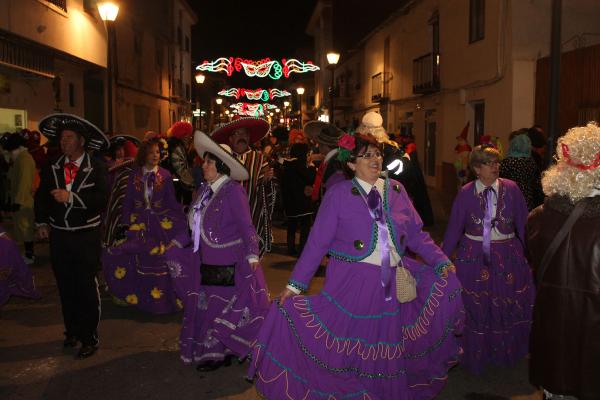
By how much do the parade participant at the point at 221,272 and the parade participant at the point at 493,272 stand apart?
5.68 ft

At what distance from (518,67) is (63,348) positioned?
12471 mm

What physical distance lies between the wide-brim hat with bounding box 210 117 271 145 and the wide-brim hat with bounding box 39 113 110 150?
125cm

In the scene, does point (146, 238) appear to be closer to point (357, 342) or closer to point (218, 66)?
point (357, 342)

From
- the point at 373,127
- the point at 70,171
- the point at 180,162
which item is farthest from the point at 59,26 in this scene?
the point at 373,127

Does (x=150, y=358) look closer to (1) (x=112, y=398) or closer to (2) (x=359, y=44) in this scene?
(1) (x=112, y=398)

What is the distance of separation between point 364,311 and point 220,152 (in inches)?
77.0

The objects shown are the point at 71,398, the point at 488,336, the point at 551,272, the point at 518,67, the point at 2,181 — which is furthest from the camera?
the point at 518,67

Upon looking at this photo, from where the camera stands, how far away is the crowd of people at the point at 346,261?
3.43m

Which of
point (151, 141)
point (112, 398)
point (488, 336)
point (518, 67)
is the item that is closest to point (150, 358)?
point (112, 398)

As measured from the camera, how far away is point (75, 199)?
541cm

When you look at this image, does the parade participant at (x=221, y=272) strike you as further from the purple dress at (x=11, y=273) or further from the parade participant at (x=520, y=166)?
the parade participant at (x=520, y=166)

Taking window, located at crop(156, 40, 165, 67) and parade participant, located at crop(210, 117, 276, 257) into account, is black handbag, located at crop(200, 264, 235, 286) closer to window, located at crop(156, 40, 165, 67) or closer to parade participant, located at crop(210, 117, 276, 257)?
parade participant, located at crop(210, 117, 276, 257)

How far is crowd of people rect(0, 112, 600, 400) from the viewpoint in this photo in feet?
11.3

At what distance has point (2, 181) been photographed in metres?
12.6
